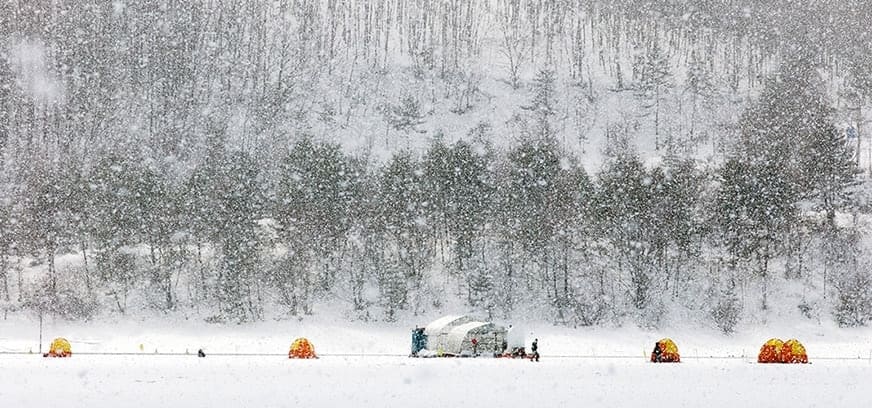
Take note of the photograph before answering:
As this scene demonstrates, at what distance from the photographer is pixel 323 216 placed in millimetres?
62531

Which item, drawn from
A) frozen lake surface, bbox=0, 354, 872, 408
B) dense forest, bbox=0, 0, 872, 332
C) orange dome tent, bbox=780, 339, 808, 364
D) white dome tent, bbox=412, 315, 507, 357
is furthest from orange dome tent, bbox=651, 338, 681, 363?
dense forest, bbox=0, 0, 872, 332

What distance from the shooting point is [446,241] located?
68.1 metres

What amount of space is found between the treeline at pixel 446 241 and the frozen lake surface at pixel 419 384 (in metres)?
25.7

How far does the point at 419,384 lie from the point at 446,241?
4000cm

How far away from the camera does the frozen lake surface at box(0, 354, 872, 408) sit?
2480 centimetres

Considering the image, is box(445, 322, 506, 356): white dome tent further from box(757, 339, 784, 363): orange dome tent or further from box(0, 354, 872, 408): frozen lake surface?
box(757, 339, 784, 363): orange dome tent

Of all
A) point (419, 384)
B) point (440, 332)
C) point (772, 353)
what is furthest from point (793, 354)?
point (419, 384)

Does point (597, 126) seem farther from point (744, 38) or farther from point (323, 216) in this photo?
point (323, 216)

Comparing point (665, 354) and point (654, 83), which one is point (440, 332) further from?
point (654, 83)

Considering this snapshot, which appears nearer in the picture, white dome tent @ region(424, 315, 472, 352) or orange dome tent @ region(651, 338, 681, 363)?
orange dome tent @ region(651, 338, 681, 363)

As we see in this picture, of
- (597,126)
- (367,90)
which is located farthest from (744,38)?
(367,90)

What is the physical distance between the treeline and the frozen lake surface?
84.3ft

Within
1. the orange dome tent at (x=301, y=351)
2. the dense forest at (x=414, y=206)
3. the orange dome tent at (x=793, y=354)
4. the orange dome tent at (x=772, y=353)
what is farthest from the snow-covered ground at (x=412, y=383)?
the dense forest at (x=414, y=206)

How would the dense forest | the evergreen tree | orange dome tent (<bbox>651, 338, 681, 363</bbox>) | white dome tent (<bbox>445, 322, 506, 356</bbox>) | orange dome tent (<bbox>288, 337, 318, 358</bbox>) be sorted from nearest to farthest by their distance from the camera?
1. orange dome tent (<bbox>651, 338, 681, 363</bbox>)
2. orange dome tent (<bbox>288, 337, 318, 358</bbox>)
3. white dome tent (<bbox>445, 322, 506, 356</bbox>)
4. the dense forest
5. the evergreen tree
